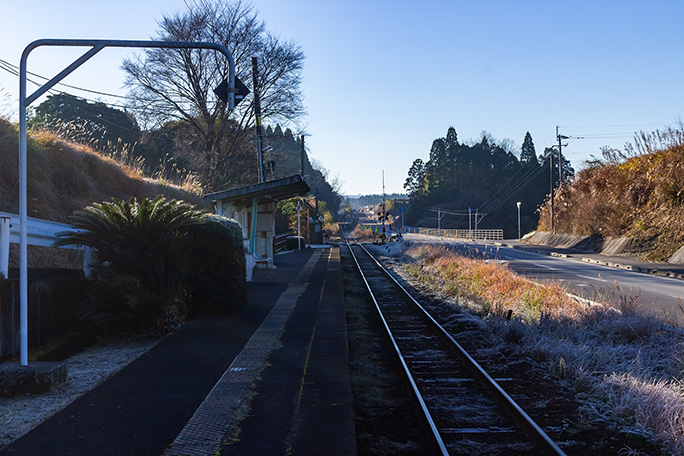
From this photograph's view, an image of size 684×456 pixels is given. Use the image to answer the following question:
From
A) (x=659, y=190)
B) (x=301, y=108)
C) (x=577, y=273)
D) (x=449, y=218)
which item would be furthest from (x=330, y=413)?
(x=449, y=218)

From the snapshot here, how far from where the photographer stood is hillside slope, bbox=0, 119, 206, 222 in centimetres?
1141

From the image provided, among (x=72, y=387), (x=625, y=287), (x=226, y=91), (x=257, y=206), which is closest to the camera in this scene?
(x=72, y=387)

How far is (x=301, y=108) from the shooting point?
3506 centimetres

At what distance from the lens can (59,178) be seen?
13.5 meters

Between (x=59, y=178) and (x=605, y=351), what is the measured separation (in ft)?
39.3

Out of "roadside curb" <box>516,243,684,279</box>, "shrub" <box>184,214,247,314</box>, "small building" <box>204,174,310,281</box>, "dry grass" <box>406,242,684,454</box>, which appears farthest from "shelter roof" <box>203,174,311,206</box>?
"roadside curb" <box>516,243,684,279</box>

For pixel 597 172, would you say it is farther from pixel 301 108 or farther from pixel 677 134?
pixel 301 108

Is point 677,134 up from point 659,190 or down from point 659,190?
up

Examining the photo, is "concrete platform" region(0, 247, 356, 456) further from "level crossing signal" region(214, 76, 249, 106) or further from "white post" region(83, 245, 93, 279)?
"level crossing signal" region(214, 76, 249, 106)

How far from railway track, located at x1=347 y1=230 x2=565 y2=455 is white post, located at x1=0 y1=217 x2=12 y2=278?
5.06 metres

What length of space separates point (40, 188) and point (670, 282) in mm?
17862

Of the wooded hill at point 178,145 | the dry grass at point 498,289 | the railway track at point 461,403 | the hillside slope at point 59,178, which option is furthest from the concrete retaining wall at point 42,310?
the wooded hill at point 178,145

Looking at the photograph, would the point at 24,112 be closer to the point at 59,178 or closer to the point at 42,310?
the point at 42,310

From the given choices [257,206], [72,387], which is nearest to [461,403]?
[72,387]
